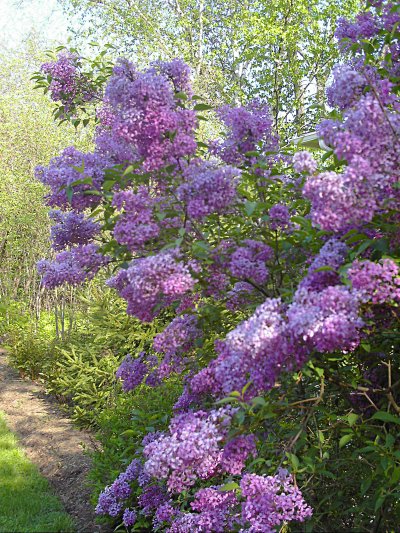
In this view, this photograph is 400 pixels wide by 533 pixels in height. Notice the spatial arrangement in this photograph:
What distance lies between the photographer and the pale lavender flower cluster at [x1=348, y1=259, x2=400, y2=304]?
73.2 inches

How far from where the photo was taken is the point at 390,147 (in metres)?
1.94

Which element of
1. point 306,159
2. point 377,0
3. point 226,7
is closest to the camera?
point 306,159

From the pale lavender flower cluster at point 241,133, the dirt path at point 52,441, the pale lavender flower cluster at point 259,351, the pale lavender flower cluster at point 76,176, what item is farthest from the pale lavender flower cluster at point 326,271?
the dirt path at point 52,441

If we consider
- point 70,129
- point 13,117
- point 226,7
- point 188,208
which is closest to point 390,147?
point 188,208

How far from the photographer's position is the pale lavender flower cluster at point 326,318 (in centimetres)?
178

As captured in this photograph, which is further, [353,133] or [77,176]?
[77,176]

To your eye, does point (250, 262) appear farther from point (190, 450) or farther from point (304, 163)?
point (190, 450)

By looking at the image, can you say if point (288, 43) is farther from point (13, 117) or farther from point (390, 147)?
point (390, 147)

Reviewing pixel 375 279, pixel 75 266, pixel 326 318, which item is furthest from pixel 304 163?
pixel 75 266

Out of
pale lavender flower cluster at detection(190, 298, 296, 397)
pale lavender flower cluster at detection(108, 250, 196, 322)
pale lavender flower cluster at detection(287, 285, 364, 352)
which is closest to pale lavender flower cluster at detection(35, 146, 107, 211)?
pale lavender flower cluster at detection(108, 250, 196, 322)

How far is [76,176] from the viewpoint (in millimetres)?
2559

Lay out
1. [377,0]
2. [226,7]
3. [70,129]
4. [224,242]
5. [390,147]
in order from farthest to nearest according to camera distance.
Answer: [226,7], [70,129], [377,0], [224,242], [390,147]

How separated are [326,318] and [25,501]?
3.55 metres

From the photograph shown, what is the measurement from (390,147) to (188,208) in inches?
26.8
